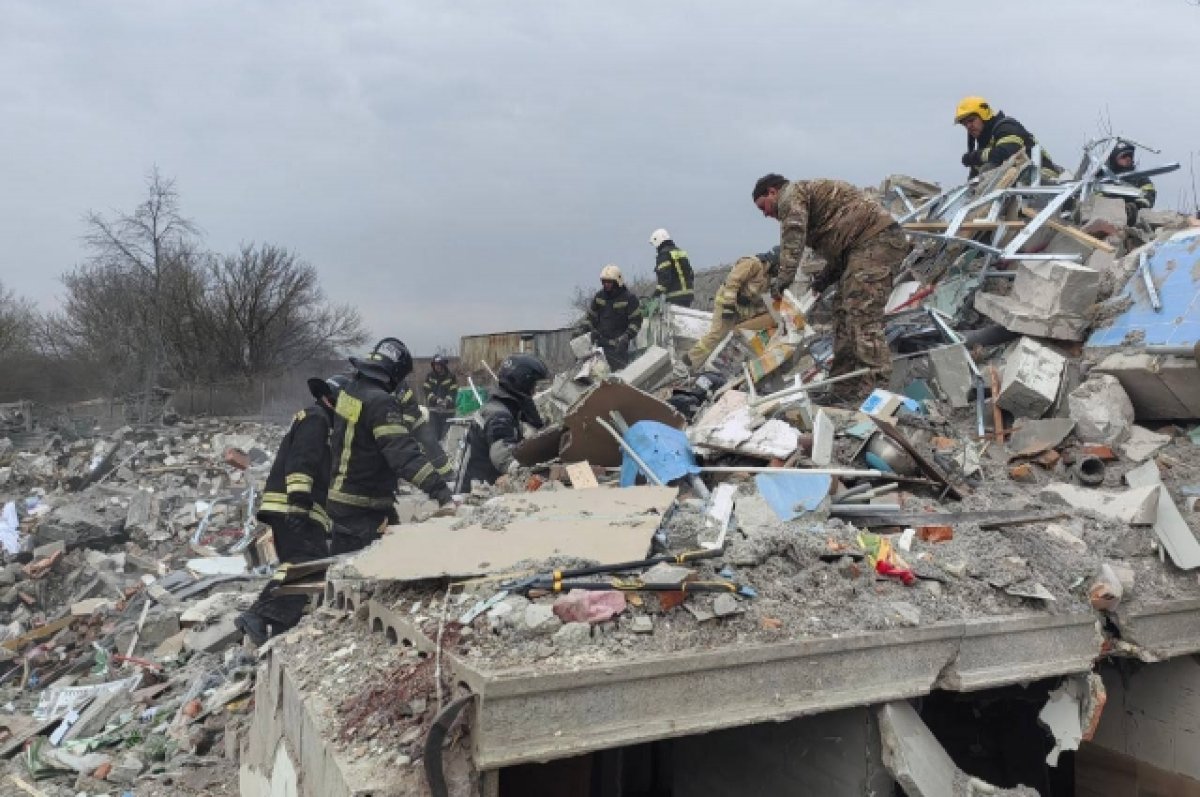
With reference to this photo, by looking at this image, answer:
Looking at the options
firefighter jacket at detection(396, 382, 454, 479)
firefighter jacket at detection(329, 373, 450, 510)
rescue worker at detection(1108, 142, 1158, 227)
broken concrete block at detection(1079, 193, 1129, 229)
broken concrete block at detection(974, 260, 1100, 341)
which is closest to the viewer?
firefighter jacket at detection(329, 373, 450, 510)

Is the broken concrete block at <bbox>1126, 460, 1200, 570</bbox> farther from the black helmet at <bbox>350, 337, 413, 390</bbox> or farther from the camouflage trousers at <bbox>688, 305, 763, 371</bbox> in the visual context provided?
the black helmet at <bbox>350, 337, 413, 390</bbox>

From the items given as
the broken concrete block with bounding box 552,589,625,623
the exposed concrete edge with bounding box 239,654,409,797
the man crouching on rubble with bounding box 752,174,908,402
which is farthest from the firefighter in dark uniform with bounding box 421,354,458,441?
the broken concrete block with bounding box 552,589,625,623

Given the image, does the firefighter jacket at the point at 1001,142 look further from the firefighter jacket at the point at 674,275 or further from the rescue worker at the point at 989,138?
the firefighter jacket at the point at 674,275

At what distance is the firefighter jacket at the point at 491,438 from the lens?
18.0 ft

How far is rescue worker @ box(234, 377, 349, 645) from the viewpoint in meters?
5.03

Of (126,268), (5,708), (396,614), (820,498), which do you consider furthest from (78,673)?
(126,268)

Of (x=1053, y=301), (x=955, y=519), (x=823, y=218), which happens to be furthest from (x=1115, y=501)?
(x=823, y=218)

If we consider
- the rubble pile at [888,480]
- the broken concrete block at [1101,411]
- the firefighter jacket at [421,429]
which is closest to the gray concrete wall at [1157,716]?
the rubble pile at [888,480]

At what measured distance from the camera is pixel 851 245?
18.9ft

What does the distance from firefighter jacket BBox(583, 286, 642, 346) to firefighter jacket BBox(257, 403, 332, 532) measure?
460cm

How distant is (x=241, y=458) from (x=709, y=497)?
Result: 11246 millimetres

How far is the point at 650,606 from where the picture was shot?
2736mm

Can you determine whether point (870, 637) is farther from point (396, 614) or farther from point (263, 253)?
point (263, 253)

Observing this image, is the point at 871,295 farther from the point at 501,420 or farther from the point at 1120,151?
the point at 1120,151
